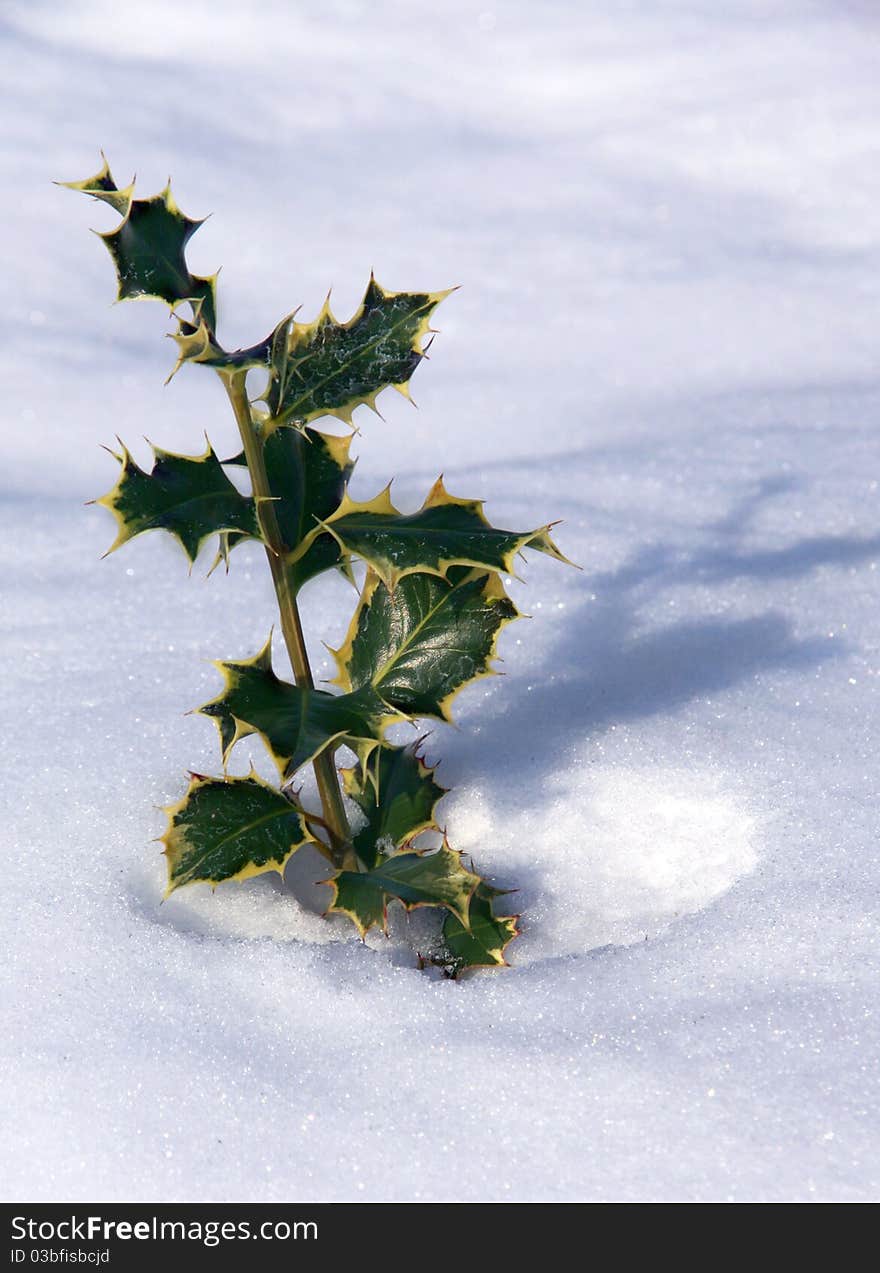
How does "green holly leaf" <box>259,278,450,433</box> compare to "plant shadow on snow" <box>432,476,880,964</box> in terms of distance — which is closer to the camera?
"green holly leaf" <box>259,278,450,433</box>

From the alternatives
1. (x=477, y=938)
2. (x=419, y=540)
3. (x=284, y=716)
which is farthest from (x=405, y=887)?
(x=419, y=540)

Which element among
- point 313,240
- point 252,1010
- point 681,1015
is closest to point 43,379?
point 313,240

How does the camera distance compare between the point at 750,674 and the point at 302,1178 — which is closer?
the point at 302,1178

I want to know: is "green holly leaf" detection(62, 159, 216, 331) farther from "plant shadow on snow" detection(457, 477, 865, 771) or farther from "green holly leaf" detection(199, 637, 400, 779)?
"plant shadow on snow" detection(457, 477, 865, 771)

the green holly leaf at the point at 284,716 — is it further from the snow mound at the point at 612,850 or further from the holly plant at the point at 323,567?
the snow mound at the point at 612,850

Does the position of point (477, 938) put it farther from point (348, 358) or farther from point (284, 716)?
point (348, 358)

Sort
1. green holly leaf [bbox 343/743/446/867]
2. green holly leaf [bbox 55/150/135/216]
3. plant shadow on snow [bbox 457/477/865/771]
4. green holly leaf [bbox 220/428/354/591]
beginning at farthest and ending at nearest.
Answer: plant shadow on snow [bbox 457/477/865/771] → green holly leaf [bbox 343/743/446/867] → green holly leaf [bbox 220/428/354/591] → green holly leaf [bbox 55/150/135/216]

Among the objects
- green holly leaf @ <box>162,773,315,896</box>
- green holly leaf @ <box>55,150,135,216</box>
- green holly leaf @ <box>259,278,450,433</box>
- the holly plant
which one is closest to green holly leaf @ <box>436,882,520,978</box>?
the holly plant

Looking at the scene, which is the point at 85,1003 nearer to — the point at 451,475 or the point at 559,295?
the point at 451,475
